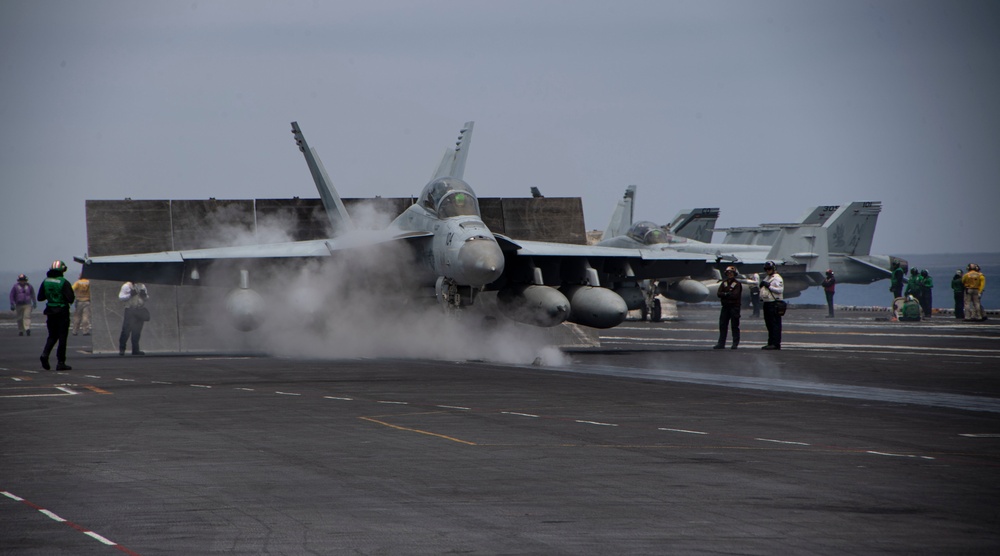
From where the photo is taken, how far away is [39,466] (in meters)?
9.47

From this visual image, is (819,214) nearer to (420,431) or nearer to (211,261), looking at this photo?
(211,261)

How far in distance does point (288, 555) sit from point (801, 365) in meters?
17.0

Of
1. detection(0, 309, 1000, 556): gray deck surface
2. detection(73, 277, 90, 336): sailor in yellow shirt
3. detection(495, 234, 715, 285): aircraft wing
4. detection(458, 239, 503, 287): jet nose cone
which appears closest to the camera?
detection(0, 309, 1000, 556): gray deck surface

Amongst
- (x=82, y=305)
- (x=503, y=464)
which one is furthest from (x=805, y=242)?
(x=503, y=464)

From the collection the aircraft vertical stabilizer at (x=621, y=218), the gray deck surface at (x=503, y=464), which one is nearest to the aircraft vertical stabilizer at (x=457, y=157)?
the gray deck surface at (x=503, y=464)

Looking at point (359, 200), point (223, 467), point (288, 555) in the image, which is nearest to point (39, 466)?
point (223, 467)

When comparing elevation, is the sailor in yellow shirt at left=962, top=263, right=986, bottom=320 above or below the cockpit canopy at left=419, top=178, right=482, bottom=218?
below

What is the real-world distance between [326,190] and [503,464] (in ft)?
76.4

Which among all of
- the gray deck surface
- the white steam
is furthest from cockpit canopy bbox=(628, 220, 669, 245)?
the gray deck surface

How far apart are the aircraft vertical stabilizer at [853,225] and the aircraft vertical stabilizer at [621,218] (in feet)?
45.9

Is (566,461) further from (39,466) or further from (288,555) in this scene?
(39,466)

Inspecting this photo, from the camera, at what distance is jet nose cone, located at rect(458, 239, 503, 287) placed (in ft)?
74.3

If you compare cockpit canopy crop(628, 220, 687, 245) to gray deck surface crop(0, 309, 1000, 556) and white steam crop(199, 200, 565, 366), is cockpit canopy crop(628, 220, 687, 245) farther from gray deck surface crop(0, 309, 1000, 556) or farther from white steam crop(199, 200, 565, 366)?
gray deck surface crop(0, 309, 1000, 556)

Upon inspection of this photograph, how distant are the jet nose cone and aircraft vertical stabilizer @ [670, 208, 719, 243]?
47.4 meters
